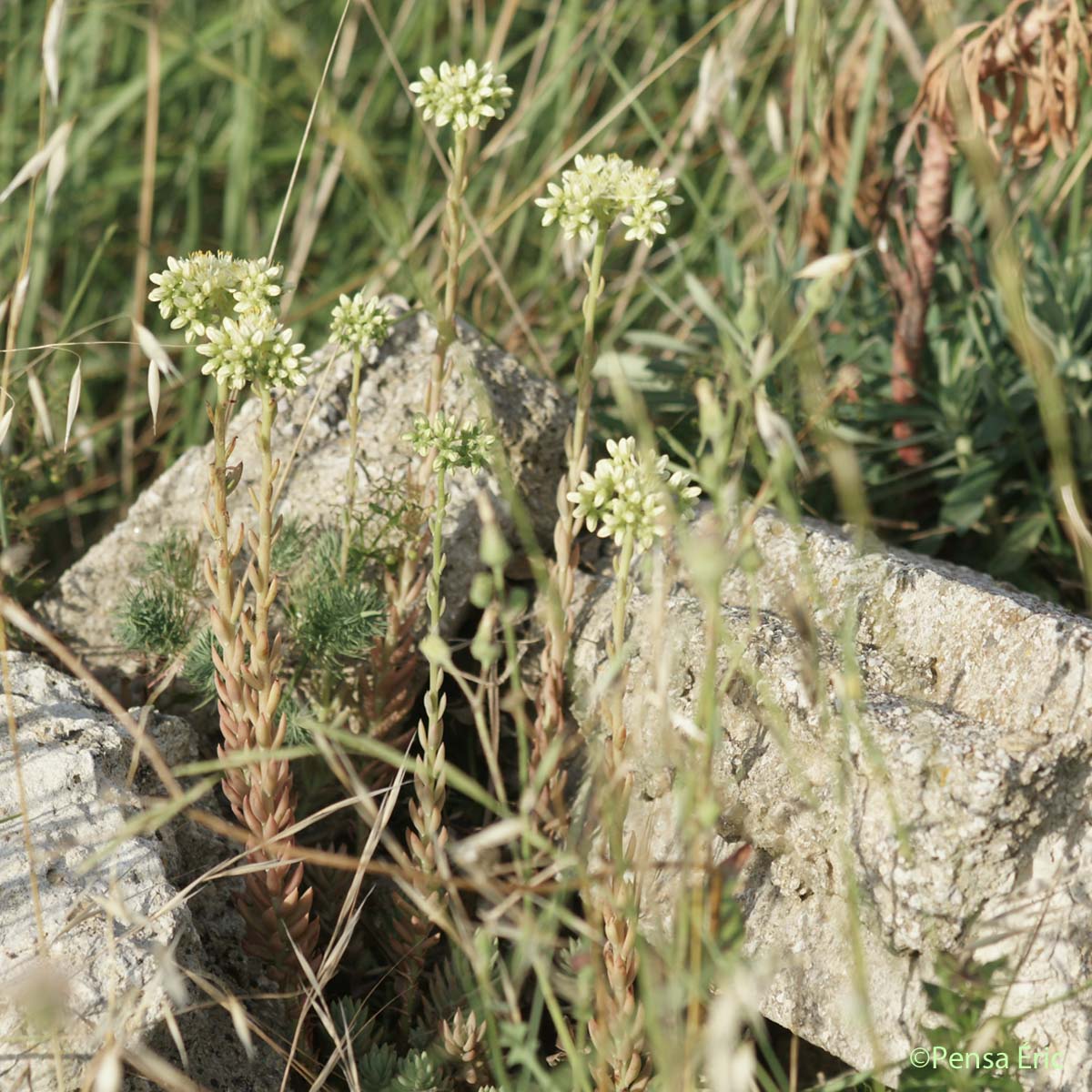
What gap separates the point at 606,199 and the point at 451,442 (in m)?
0.43

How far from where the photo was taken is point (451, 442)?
1.74 meters

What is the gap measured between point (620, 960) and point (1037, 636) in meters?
0.83

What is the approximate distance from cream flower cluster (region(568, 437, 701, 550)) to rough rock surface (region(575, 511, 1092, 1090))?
0.38ft

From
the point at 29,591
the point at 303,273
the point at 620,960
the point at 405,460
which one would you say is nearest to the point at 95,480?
the point at 29,591

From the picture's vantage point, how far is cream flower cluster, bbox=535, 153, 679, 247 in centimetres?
173

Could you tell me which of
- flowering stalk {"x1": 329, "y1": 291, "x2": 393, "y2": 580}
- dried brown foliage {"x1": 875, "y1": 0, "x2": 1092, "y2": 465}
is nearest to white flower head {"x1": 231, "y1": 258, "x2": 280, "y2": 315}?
flowering stalk {"x1": 329, "y1": 291, "x2": 393, "y2": 580}

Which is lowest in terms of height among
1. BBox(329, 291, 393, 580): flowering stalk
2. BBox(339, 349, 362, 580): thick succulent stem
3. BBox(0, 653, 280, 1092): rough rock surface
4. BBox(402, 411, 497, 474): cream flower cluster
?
BBox(0, 653, 280, 1092): rough rock surface

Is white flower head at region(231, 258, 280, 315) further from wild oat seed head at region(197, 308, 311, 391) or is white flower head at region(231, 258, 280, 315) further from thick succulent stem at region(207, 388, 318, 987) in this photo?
thick succulent stem at region(207, 388, 318, 987)

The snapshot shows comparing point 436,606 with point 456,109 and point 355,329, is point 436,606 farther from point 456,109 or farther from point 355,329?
point 456,109

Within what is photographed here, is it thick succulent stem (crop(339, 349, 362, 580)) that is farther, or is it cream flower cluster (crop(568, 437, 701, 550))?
thick succulent stem (crop(339, 349, 362, 580))

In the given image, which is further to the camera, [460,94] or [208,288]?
[460,94]

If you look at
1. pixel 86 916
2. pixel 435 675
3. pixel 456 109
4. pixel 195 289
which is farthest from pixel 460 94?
pixel 86 916

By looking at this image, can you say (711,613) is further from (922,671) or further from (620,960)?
(922,671)

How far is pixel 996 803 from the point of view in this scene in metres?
1.63
